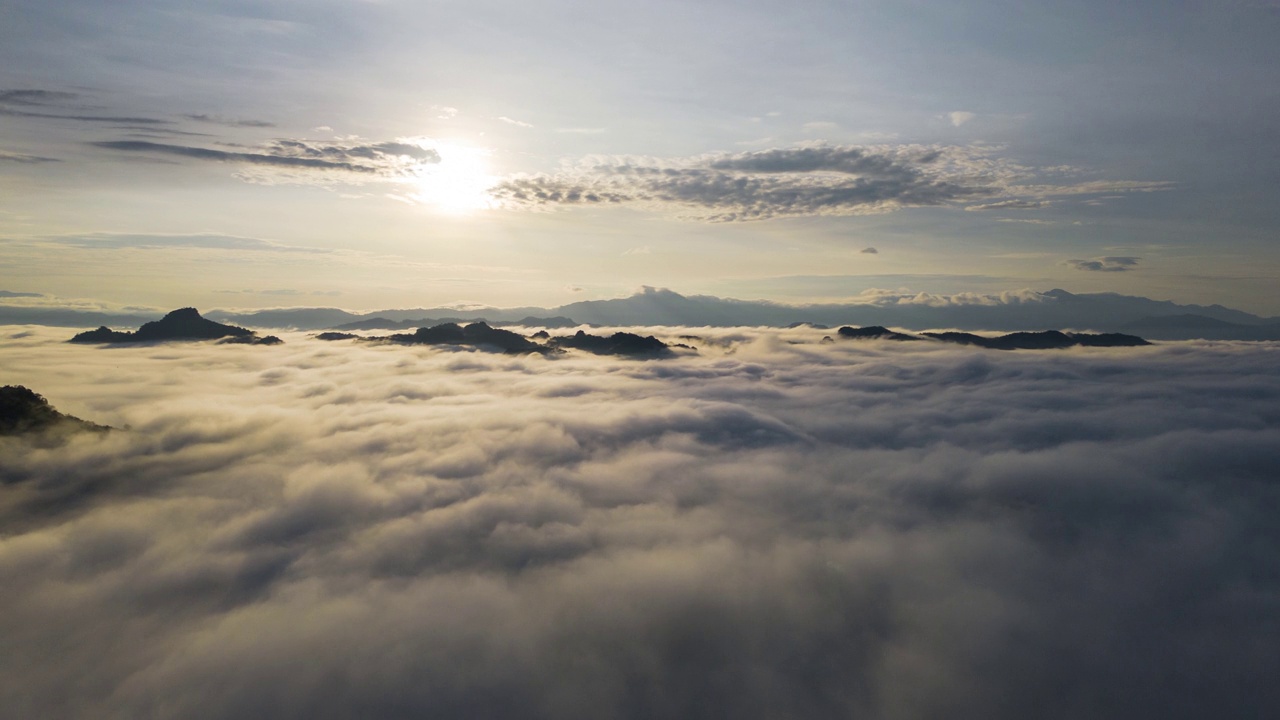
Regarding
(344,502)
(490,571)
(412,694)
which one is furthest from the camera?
(344,502)

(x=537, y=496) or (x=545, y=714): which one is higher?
(x=537, y=496)

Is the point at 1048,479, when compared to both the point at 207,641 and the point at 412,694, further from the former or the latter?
the point at 207,641

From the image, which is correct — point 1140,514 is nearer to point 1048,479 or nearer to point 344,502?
point 1048,479

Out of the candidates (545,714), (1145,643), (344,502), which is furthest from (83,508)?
(1145,643)

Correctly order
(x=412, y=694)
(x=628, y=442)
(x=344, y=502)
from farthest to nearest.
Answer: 1. (x=628, y=442)
2. (x=344, y=502)
3. (x=412, y=694)

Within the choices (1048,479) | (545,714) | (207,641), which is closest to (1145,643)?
(1048,479)

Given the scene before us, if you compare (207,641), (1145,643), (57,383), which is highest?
(57,383)

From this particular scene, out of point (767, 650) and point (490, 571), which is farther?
point (490, 571)
